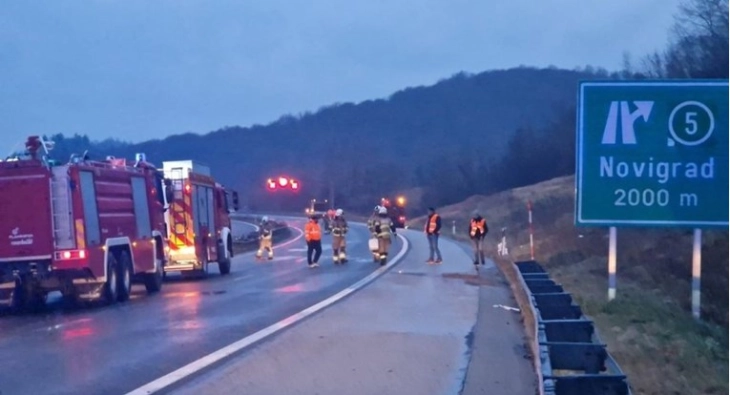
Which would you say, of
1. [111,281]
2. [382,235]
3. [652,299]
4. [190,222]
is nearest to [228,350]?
[111,281]

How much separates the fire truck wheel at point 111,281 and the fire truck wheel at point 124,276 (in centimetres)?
21

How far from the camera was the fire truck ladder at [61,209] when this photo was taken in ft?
61.3

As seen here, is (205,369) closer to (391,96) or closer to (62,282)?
(62,282)

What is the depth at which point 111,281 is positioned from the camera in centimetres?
1995

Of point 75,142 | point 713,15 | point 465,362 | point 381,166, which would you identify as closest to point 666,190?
point 465,362

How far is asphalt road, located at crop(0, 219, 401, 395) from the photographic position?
1093 cm

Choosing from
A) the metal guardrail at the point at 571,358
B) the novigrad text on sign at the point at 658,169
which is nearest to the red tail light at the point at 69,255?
the metal guardrail at the point at 571,358

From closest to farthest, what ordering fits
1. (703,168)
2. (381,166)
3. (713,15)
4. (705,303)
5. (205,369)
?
(205,369)
(703,168)
(705,303)
(713,15)
(381,166)

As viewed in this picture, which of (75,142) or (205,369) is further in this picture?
(75,142)

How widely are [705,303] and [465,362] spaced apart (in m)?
11.6

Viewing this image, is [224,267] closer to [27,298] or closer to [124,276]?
[124,276]

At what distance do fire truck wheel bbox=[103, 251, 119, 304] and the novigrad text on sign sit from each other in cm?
953

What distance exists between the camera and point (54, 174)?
18.9 meters

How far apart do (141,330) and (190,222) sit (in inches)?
484
